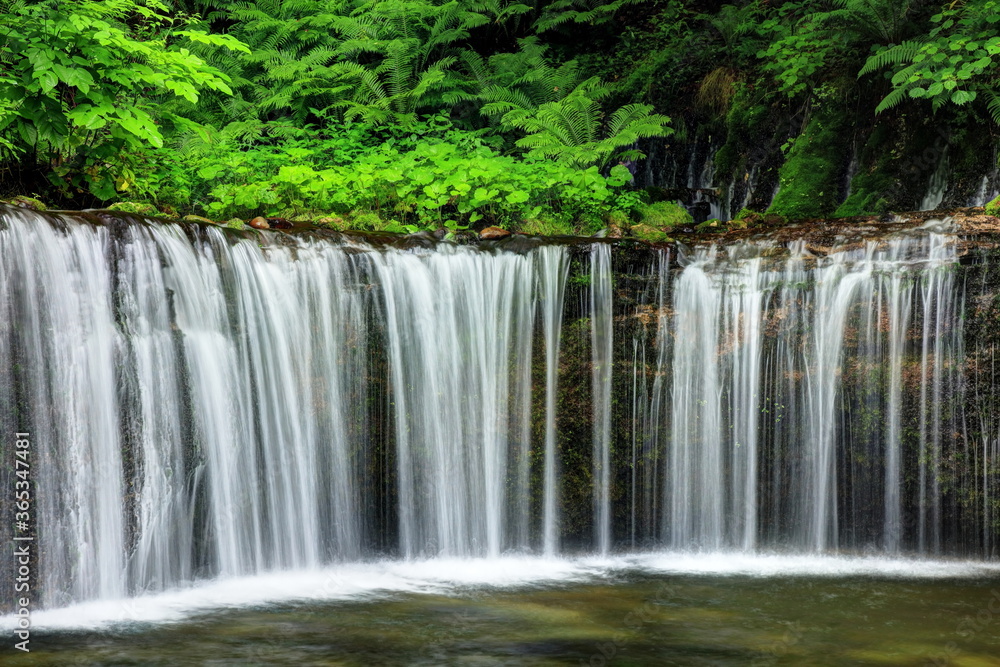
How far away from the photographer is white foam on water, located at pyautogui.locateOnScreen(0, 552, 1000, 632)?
5.55 m

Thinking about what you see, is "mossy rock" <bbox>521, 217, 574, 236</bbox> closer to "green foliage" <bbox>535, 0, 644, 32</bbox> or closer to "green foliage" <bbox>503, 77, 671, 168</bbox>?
"green foliage" <bbox>503, 77, 671, 168</bbox>

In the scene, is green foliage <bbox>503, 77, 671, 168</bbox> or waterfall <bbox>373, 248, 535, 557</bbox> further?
green foliage <bbox>503, 77, 671, 168</bbox>

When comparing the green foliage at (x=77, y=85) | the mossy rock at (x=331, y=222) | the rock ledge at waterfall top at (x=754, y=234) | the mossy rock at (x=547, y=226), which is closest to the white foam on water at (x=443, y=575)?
the rock ledge at waterfall top at (x=754, y=234)

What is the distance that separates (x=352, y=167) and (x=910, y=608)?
7312 millimetres

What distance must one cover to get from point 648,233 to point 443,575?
4131 millimetres

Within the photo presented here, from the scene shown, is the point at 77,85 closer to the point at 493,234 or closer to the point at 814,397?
the point at 493,234

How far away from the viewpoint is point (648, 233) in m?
9.17

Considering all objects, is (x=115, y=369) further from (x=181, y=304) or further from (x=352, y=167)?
(x=352, y=167)

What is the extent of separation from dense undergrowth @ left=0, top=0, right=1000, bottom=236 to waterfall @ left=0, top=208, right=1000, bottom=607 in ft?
6.09

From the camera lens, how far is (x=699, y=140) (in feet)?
40.1

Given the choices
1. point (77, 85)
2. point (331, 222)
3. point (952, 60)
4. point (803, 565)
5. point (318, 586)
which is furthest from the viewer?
point (952, 60)

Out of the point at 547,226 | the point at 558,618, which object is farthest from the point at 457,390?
the point at 547,226

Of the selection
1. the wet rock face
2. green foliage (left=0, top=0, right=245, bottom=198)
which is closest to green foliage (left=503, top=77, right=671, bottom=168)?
the wet rock face

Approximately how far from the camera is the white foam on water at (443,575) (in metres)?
5.55
